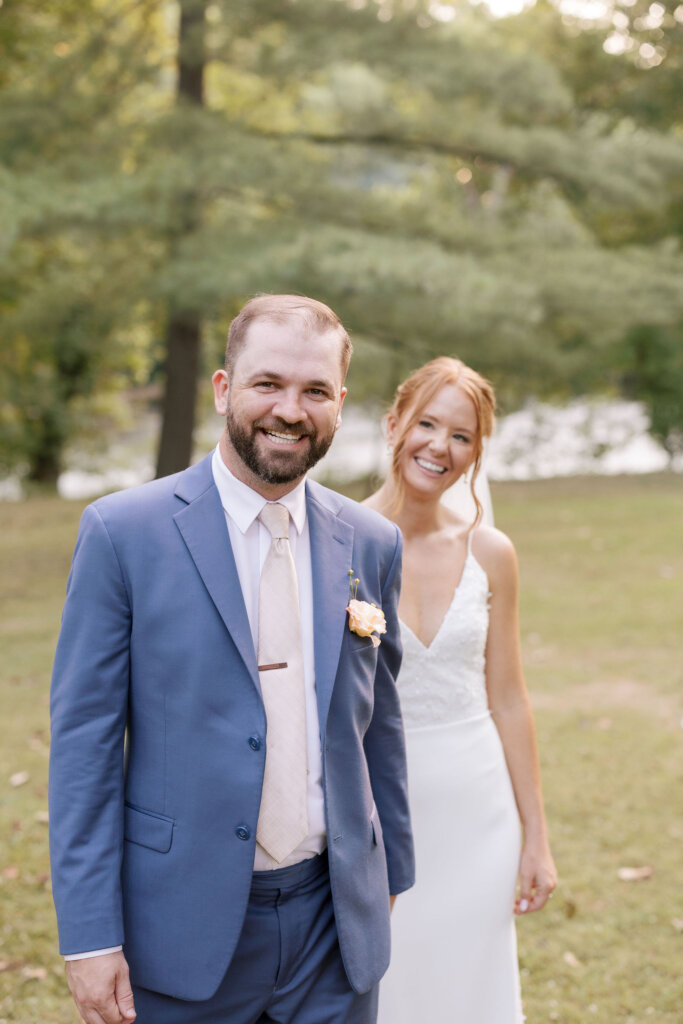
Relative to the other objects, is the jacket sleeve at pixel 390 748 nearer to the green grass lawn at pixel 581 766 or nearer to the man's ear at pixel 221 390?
the man's ear at pixel 221 390

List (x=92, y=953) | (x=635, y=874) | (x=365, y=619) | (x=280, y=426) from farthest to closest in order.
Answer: (x=635, y=874)
(x=365, y=619)
(x=280, y=426)
(x=92, y=953)

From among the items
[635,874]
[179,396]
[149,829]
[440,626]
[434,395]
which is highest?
[179,396]

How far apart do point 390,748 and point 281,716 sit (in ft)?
1.40

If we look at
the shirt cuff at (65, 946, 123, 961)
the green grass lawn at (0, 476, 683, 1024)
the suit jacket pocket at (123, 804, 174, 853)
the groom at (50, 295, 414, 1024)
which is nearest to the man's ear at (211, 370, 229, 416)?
the groom at (50, 295, 414, 1024)

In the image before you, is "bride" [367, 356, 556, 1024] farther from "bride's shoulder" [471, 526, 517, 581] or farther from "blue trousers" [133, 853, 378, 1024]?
"blue trousers" [133, 853, 378, 1024]

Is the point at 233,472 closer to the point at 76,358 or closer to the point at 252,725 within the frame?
the point at 252,725

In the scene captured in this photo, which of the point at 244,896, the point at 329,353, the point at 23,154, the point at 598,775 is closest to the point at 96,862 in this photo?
the point at 244,896

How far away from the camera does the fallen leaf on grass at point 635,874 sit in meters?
4.99

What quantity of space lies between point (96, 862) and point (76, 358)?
19511 millimetres

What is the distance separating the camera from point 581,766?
6.36 meters

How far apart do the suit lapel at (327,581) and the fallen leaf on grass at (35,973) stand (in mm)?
2721

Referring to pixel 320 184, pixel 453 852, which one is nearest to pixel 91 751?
pixel 453 852

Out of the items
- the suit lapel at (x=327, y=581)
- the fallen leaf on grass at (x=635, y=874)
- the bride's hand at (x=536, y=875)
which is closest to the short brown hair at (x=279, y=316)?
the suit lapel at (x=327, y=581)

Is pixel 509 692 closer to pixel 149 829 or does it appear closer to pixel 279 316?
pixel 149 829
